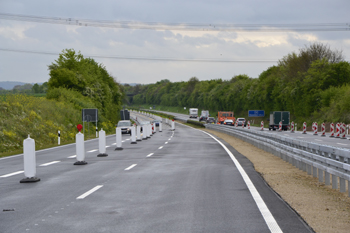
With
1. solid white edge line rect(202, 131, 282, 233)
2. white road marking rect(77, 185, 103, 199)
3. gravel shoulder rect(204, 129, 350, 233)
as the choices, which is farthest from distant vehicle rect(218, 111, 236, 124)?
white road marking rect(77, 185, 103, 199)

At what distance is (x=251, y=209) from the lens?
697cm

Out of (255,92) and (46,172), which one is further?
(255,92)

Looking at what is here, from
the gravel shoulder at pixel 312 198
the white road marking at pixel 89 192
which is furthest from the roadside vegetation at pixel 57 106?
the gravel shoulder at pixel 312 198

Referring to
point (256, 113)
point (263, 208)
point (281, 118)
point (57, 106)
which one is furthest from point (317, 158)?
point (256, 113)

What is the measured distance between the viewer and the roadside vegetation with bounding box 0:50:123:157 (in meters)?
27.0

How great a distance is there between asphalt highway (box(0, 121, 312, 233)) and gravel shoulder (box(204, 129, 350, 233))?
0.81ft

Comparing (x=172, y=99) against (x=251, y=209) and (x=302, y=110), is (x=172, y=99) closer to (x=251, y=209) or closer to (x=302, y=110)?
(x=302, y=110)

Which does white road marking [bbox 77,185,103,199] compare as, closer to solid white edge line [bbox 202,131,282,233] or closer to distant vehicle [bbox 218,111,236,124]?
solid white edge line [bbox 202,131,282,233]

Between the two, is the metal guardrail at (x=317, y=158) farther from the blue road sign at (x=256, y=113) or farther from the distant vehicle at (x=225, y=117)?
the distant vehicle at (x=225, y=117)

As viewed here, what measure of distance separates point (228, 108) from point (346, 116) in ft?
215

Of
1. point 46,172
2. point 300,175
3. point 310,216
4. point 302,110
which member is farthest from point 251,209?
point 302,110

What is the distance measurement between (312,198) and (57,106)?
37.7m

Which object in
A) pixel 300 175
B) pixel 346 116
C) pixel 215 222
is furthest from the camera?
pixel 346 116

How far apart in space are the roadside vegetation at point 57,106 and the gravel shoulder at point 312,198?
1474 cm
